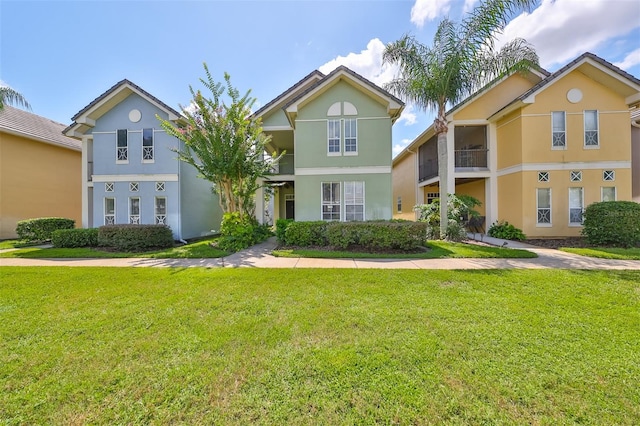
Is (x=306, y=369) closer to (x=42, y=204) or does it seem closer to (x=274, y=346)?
(x=274, y=346)

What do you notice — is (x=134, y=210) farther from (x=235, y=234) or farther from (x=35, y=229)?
(x=235, y=234)

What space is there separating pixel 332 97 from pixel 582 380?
12157mm

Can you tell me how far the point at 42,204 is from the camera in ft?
50.7

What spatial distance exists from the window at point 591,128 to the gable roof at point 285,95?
13933mm

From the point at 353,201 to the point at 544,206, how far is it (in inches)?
385

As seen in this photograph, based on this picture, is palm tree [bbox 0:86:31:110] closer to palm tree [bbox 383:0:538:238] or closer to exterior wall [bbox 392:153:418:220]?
palm tree [bbox 383:0:538:238]

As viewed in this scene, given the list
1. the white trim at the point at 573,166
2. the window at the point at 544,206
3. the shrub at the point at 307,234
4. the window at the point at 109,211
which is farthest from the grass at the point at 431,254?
the window at the point at 109,211

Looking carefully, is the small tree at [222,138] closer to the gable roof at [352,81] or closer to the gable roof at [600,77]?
the gable roof at [352,81]

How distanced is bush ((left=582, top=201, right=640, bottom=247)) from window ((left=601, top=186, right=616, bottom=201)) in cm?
278

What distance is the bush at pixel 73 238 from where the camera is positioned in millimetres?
10859

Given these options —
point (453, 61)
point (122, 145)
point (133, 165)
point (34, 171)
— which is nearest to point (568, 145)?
point (453, 61)

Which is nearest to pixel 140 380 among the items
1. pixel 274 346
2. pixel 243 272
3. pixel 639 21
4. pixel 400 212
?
pixel 274 346

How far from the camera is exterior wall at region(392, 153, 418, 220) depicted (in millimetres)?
19453

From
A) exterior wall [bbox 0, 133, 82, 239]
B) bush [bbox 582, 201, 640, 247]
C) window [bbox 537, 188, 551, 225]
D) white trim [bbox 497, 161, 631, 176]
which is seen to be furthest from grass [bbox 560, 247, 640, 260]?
exterior wall [bbox 0, 133, 82, 239]
